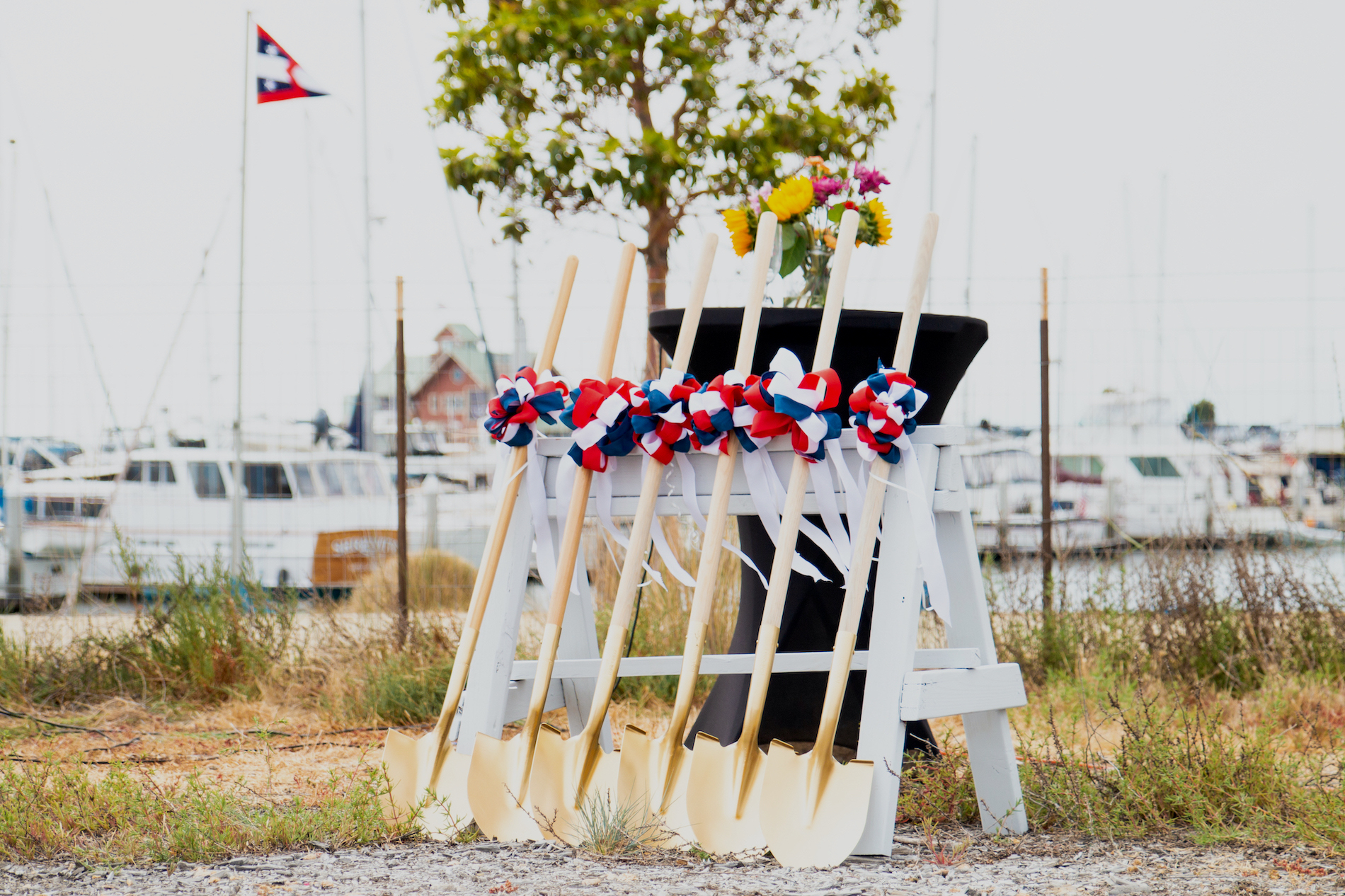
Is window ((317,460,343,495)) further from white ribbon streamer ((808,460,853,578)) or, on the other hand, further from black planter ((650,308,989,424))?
white ribbon streamer ((808,460,853,578))

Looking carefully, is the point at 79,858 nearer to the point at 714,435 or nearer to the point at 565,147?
the point at 714,435

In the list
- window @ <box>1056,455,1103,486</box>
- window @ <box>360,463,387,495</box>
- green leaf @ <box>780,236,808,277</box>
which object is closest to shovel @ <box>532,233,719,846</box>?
green leaf @ <box>780,236,808,277</box>

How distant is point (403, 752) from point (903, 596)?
1.07 m

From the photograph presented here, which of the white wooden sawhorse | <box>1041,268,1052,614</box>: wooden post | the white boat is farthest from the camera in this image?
the white boat

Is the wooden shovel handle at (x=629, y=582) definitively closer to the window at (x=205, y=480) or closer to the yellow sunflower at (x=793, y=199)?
the yellow sunflower at (x=793, y=199)

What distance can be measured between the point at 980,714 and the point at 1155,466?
5714mm

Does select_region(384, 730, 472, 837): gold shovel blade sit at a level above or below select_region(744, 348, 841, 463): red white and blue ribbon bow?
below

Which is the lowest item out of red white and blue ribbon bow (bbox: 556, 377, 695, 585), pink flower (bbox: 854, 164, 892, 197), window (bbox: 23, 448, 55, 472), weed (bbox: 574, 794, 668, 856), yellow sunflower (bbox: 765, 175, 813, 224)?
weed (bbox: 574, 794, 668, 856)

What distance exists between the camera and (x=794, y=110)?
709 centimetres

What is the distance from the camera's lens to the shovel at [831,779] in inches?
74.0

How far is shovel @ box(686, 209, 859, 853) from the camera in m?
1.96

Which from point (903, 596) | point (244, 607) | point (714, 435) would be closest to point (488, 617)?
point (714, 435)

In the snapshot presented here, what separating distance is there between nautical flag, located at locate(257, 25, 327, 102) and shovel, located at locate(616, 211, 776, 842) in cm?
432

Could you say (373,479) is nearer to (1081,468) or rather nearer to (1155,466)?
(1155,466)
